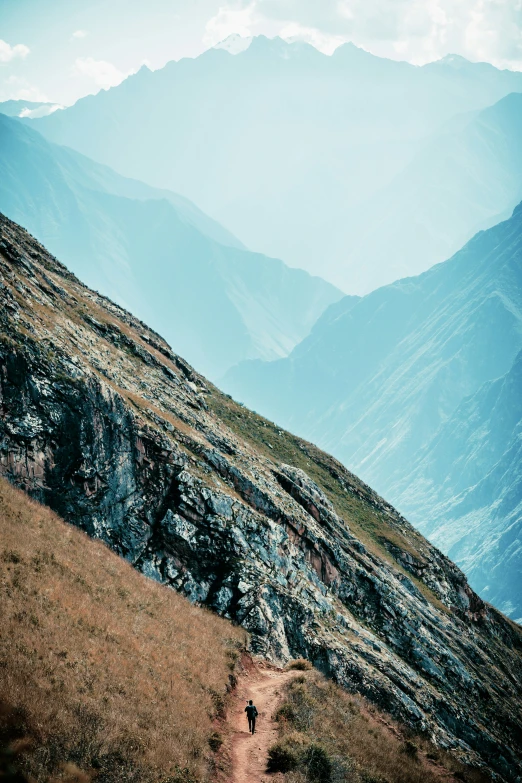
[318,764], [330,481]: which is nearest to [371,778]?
[318,764]

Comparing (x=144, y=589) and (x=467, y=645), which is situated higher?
(x=467, y=645)

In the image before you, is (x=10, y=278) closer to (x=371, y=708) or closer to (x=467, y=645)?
(x=371, y=708)

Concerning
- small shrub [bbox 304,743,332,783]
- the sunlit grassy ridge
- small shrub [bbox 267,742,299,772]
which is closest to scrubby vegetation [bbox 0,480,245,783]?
small shrub [bbox 267,742,299,772]

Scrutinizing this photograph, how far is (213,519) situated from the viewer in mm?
34188

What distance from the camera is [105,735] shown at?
1391cm

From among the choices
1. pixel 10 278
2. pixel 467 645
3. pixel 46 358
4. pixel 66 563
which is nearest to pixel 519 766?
pixel 467 645

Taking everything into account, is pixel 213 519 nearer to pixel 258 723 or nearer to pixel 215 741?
pixel 258 723

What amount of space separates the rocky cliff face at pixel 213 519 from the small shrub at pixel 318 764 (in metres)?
10.0

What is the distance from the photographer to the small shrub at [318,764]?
17.0 m

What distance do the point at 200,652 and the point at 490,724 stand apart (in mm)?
32659

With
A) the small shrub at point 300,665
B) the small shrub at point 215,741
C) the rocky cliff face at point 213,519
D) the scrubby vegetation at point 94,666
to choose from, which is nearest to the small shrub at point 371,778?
the small shrub at point 215,741

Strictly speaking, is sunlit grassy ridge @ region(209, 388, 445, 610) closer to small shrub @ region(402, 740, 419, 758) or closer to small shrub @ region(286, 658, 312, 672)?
small shrub @ region(286, 658, 312, 672)

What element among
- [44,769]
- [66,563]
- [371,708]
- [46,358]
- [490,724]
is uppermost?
[46,358]

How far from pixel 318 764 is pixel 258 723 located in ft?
11.4
